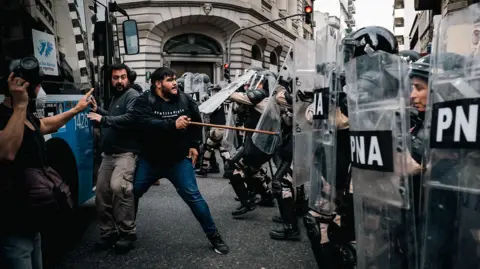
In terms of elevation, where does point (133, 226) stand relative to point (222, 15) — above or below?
below

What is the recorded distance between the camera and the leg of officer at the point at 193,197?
3889 mm

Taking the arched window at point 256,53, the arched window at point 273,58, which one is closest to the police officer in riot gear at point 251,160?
the arched window at point 256,53

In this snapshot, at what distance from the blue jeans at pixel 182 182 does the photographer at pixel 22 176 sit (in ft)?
5.40

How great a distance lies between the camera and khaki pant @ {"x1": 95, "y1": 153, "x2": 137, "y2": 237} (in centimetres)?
395

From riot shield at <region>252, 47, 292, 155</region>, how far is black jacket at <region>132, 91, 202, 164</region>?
2.46 feet

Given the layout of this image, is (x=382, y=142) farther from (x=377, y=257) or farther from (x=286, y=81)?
(x=286, y=81)

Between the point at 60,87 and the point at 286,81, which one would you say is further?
the point at 286,81

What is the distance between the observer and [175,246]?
4.12 m

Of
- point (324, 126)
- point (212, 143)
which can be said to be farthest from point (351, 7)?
point (324, 126)

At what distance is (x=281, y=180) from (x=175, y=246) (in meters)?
1.25

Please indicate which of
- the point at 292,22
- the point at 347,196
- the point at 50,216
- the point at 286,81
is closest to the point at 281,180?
the point at 286,81

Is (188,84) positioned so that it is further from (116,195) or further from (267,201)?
(116,195)

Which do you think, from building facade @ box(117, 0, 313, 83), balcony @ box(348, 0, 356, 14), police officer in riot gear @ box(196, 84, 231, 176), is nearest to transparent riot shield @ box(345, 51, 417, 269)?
police officer in riot gear @ box(196, 84, 231, 176)

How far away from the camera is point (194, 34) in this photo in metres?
21.9
